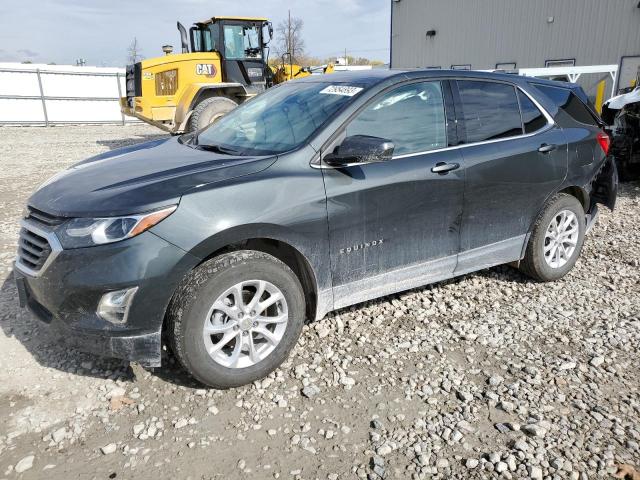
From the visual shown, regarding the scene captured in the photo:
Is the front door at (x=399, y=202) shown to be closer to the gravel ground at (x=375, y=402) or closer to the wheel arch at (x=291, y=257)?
the wheel arch at (x=291, y=257)

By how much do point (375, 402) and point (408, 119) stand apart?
187 centimetres

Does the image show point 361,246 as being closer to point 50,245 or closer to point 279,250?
point 279,250

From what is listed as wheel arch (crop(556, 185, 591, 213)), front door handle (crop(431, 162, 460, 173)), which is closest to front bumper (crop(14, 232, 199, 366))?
front door handle (crop(431, 162, 460, 173))

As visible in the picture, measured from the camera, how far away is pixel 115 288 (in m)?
2.53

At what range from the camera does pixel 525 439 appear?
2564 mm

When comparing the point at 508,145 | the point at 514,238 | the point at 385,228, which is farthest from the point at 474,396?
the point at 508,145

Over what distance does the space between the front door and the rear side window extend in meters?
1.29

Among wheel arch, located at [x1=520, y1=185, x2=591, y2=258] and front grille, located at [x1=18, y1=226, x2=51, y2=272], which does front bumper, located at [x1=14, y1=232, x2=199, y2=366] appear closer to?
front grille, located at [x1=18, y1=226, x2=51, y2=272]

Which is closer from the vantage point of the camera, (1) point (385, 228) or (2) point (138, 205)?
(2) point (138, 205)

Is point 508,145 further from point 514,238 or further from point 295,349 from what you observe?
point 295,349

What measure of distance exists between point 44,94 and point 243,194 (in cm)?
2099

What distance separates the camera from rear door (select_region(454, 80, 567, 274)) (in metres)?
3.69

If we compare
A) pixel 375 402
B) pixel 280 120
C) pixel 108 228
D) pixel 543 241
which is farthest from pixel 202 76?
pixel 375 402

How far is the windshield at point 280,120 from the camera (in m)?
3.23
